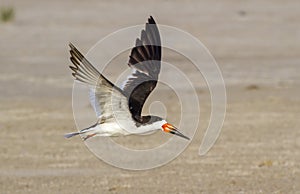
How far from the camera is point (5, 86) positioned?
23359mm

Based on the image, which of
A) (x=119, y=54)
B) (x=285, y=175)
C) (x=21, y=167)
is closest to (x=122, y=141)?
(x=21, y=167)

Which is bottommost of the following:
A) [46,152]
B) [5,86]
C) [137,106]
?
[5,86]

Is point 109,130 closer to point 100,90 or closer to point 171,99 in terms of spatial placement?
point 100,90

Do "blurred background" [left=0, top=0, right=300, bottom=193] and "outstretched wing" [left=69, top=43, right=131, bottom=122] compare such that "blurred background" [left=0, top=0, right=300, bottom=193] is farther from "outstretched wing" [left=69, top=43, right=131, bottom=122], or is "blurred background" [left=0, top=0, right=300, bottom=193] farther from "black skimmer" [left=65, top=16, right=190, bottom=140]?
"outstretched wing" [left=69, top=43, right=131, bottom=122]

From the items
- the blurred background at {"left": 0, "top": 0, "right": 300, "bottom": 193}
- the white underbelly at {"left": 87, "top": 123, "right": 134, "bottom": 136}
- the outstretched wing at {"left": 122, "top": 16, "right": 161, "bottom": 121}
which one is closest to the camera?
the white underbelly at {"left": 87, "top": 123, "right": 134, "bottom": 136}

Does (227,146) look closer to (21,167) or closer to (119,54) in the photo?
(21,167)

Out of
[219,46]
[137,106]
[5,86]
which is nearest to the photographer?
[137,106]

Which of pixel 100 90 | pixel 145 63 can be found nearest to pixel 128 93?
pixel 100 90

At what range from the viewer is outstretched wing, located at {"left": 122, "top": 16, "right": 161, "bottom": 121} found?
11.3m

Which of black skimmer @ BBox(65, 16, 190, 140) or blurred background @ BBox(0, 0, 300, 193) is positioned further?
blurred background @ BBox(0, 0, 300, 193)

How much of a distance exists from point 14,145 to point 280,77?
10698 mm

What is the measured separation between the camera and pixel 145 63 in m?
11.5

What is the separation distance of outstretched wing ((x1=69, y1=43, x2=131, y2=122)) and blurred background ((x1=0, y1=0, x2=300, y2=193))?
187cm

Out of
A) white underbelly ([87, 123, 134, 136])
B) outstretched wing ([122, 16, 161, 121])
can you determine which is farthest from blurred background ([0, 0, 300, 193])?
outstretched wing ([122, 16, 161, 121])
